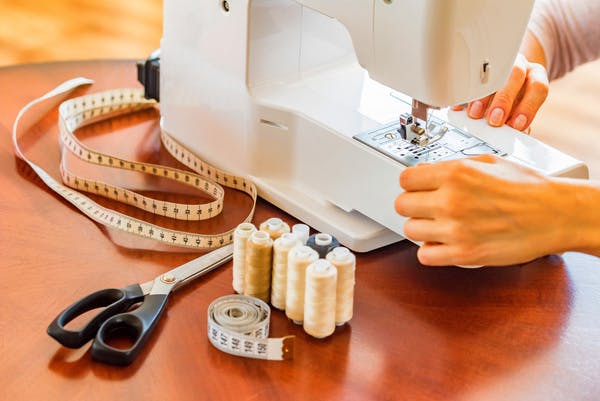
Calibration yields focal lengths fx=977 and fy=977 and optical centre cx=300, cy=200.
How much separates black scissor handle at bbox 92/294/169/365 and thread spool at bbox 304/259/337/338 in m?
0.21

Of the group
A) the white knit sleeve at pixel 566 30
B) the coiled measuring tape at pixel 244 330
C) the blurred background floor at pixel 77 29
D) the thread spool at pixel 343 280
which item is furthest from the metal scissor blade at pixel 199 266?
the blurred background floor at pixel 77 29

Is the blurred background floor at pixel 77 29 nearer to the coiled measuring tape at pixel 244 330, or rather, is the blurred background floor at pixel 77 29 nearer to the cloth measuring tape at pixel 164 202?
the cloth measuring tape at pixel 164 202

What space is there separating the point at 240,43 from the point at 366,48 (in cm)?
29

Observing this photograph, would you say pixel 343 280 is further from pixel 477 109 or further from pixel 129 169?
pixel 129 169

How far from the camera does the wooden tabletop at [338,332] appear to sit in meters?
1.28

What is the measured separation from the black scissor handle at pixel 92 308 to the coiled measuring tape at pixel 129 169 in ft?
0.63

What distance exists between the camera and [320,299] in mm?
1331

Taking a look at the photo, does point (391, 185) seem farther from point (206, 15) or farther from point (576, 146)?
point (576, 146)

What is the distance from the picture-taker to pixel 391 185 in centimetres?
153

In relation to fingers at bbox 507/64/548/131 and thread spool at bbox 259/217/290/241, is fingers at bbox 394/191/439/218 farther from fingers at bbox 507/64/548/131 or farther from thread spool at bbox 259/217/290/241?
fingers at bbox 507/64/548/131

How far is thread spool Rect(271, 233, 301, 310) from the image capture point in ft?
4.51

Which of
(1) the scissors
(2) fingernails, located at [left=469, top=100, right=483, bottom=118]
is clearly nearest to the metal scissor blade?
(1) the scissors

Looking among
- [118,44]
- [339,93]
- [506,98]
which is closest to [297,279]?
[339,93]

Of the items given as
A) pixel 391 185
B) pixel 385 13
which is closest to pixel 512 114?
pixel 391 185
